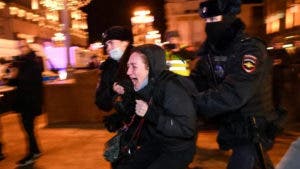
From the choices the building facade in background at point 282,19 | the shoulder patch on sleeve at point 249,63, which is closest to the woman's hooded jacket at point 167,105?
the shoulder patch on sleeve at point 249,63

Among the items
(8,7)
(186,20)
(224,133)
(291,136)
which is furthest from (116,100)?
(8,7)

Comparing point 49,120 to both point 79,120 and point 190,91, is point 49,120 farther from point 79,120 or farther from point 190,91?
point 190,91

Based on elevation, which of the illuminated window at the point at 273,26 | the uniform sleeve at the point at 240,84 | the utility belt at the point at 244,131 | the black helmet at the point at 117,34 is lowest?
the illuminated window at the point at 273,26

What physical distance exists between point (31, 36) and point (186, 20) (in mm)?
19404

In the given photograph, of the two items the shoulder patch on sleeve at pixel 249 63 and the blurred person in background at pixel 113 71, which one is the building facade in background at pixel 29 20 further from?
the shoulder patch on sleeve at pixel 249 63

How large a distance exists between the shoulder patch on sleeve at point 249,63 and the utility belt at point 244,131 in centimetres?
33

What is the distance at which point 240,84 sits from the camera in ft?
9.04

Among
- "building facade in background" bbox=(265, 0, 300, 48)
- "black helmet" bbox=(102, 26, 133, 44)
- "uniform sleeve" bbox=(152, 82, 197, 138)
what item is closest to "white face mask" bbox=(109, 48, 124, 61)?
"black helmet" bbox=(102, 26, 133, 44)

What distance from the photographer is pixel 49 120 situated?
9.90 m

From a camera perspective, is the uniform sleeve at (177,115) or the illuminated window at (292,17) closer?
the uniform sleeve at (177,115)

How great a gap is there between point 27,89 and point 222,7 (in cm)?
460

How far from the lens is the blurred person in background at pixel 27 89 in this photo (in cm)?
678

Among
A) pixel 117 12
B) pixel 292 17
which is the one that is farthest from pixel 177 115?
pixel 117 12

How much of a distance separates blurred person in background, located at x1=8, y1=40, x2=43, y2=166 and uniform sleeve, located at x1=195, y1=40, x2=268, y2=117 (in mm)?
4610
